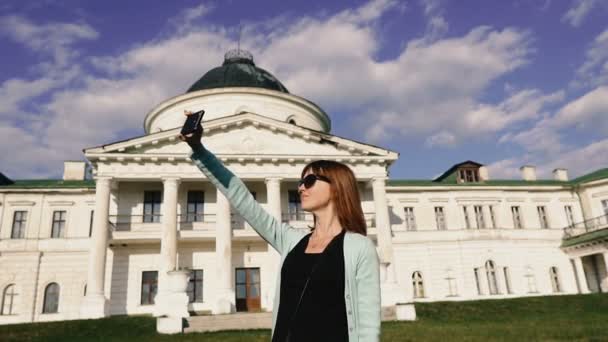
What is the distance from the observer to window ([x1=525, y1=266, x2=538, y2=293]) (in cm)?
3288

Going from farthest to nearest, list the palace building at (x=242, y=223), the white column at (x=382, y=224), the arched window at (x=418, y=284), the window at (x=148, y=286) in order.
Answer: the arched window at (x=418, y=284)
the window at (x=148, y=286)
the white column at (x=382, y=224)
the palace building at (x=242, y=223)

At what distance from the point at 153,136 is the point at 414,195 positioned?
19.6 metres

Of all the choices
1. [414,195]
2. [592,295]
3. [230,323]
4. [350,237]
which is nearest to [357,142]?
[414,195]

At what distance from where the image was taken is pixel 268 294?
84.0 ft

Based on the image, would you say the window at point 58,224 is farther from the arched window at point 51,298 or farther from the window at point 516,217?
the window at point 516,217

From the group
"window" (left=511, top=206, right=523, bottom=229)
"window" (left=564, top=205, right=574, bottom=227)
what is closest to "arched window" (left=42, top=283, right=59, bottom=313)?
"window" (left=511, top=206, right=523, bottom=229)

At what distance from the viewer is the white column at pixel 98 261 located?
21.8 meters

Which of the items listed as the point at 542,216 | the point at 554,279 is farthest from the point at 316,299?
the point at 542,216

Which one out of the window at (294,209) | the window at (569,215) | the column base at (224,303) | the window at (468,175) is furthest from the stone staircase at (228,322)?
the window at (569,215)

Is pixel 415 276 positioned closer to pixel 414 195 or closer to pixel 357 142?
pixel 414 195

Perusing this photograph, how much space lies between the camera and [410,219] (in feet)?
110

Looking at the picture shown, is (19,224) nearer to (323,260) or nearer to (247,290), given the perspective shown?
(247,290)

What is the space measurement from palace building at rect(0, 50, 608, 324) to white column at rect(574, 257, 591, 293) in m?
0.10

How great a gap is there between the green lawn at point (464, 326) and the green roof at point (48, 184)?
43.7 ft
